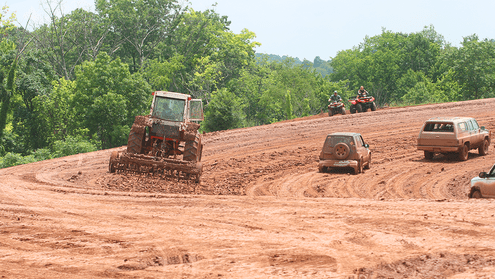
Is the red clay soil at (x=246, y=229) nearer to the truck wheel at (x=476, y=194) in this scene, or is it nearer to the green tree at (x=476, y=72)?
the truck wheel at (x=476, y=194)

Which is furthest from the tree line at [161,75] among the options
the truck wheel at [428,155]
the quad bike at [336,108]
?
the truck wheel at [428,155]

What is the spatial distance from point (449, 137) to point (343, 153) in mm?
4932

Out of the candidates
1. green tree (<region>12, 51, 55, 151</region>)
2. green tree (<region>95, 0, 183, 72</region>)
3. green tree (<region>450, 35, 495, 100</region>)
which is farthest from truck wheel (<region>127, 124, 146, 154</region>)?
green tree (<region>450, 35, 495, 100</region>)

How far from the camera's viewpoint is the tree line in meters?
44.1

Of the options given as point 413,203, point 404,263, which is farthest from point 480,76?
point 404,263

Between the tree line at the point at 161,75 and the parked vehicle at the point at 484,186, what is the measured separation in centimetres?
3058

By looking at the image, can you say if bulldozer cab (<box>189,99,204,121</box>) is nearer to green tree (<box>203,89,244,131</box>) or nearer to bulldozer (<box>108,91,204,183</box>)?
bulldozer (<box>108,91,204,183</box>)

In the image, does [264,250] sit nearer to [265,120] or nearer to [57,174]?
[57,174]

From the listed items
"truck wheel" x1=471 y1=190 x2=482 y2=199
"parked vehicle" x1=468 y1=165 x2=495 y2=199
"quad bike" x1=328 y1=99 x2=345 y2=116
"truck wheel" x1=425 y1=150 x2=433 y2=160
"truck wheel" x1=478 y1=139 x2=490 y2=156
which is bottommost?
"truck wheel" x1=471 y1=190 x2=482 y2=199

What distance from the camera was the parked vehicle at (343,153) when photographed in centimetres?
1814

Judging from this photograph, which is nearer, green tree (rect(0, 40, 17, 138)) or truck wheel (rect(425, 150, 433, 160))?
truck wheel (rect(425, 150, 433, 160))

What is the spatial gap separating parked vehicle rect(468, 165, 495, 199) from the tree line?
30575 millimetres

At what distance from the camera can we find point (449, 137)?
19.5 meters

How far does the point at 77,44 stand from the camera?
5994 cm
